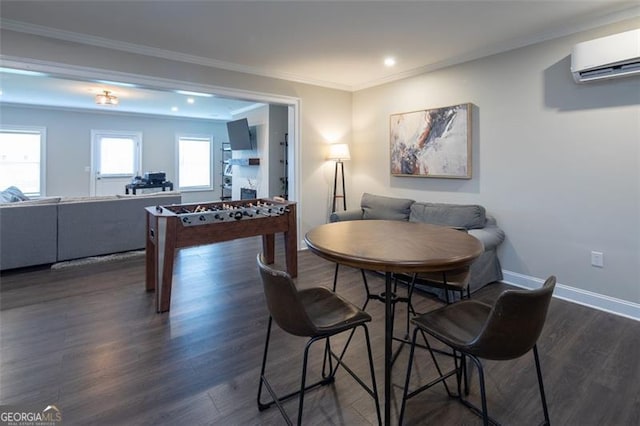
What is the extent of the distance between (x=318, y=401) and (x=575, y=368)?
1623 mm

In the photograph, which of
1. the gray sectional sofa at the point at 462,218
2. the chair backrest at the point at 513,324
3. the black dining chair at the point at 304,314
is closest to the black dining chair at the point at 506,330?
the chair backrest at the point at 513,324

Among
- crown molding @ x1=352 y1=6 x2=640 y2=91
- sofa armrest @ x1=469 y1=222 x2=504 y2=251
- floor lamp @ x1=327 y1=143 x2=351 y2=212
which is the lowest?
sofa armrest @ x1=469 y1=222 x2=504 y2=251

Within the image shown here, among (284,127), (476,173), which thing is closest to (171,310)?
(476,173)

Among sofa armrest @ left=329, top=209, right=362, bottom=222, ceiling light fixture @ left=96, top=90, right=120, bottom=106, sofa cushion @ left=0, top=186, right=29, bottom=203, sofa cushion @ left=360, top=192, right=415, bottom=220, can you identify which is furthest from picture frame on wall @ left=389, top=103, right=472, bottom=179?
sofa cushion @ left=0, top=186, right=29, bottom=203

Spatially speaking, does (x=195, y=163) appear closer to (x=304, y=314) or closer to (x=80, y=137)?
(x=80, y=137)

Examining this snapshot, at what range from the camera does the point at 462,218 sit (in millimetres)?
3578

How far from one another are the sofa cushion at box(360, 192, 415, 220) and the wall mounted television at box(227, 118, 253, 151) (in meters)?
3.48

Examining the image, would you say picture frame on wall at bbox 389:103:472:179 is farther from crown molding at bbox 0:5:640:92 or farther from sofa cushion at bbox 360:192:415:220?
crown molding at bbox 0:5:640:92

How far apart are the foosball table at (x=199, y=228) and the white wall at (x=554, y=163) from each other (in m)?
2.04

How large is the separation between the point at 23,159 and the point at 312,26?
7645 mm

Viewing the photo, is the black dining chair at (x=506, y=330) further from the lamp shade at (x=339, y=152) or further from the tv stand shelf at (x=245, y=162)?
the tv stand shelf at (x=245, y=162)

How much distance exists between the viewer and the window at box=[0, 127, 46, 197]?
7.06 meters

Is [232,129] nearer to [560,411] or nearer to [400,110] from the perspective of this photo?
[400,110]

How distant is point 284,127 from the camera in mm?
6875
